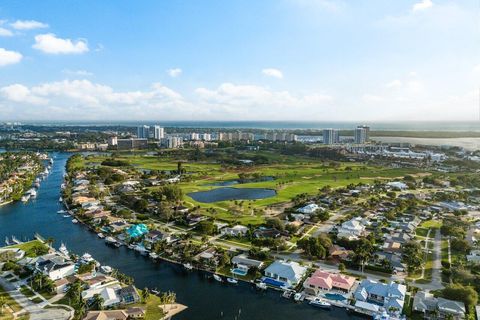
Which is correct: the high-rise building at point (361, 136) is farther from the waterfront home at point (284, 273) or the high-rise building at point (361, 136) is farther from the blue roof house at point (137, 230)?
the waterfront home at point (284, 273)

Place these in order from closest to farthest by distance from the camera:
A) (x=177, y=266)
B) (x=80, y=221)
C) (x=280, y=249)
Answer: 1. (x=177, y=266)
2. (x=280, y=249)
3. (x=80, y=221)

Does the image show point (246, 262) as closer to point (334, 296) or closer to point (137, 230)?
point (334, 296)

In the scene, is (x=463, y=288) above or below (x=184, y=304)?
above

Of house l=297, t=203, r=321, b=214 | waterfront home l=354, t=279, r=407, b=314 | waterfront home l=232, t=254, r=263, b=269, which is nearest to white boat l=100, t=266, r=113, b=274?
waterfront home l=232, t=254, r=263, b=269

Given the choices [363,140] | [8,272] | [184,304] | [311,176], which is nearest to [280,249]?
[184,304]

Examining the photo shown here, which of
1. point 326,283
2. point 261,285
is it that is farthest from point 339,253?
point 261,285

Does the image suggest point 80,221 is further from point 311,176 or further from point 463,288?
point 311,176

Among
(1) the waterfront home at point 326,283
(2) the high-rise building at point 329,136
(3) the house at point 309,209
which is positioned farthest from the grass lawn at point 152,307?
(2) the high-rise building at point 329,136
